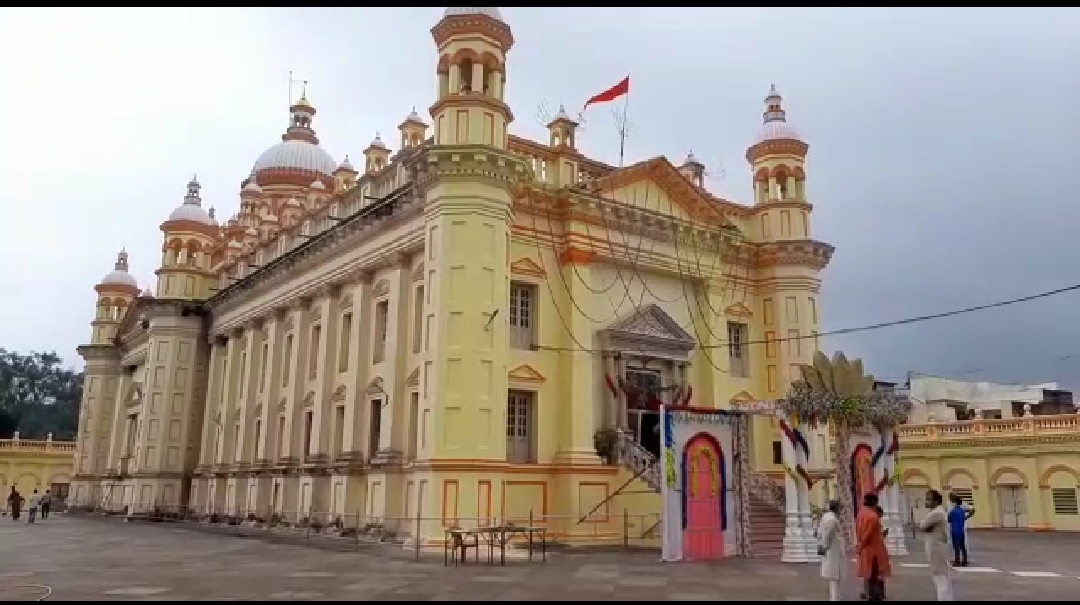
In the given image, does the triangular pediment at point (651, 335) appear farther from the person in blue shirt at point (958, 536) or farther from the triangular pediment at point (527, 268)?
the person in blue shirt at point (958, 536)

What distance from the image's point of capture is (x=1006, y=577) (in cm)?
1515

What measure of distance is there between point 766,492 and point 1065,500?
16.1 metres

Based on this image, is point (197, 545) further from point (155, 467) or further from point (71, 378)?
point (71, 378)

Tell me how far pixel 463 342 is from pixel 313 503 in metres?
9.15

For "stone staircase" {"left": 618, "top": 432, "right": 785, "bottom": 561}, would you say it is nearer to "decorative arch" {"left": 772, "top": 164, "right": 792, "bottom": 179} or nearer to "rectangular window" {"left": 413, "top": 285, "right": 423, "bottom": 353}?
"rectangular window" {"left": 413, "top": 285, "right": 423, "bottom": 353}

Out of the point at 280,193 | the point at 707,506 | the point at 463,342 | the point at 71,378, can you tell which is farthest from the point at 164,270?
the point at 71,378

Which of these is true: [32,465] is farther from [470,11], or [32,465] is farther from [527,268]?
[470,11]

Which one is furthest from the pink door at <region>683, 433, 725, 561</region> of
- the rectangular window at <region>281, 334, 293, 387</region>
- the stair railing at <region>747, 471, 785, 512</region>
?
the rectangular window at <region>281, 334, 293, 387</region>

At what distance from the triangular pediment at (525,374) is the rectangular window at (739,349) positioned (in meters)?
8.15

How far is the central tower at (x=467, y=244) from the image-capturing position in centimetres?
Answer: 1984

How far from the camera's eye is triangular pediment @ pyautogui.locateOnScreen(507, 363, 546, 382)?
2230cm

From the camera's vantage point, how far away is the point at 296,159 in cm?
4259

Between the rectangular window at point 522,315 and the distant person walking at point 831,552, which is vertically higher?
the rectangular window at point 522,315

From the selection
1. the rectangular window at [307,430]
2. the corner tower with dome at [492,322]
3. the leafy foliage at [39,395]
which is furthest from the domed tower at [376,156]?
the leafy foliage at [39,395]
